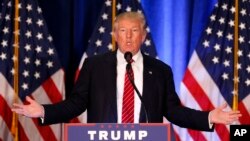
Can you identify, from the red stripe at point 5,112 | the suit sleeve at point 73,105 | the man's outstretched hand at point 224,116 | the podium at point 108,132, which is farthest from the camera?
the red stripe at point 5,112

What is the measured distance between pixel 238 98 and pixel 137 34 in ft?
8.15

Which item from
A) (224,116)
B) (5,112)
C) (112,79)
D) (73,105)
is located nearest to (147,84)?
(112,79)

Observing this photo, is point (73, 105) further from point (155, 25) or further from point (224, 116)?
point (155, 25)

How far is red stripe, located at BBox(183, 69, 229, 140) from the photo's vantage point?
4840 mm

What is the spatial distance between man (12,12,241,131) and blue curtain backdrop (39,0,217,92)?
2243 millimetres

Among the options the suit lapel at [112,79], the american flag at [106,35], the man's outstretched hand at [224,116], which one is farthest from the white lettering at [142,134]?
the american flag at [106,35]

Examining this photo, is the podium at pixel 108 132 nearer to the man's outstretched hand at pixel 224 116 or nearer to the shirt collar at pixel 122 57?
the man's outstretched hand at pixel 224 116

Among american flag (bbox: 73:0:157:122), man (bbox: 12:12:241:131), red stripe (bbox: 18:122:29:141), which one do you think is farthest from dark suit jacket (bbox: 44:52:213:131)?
red stripe (bbox: 18:122:29:141)

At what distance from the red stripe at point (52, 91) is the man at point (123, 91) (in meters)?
2.13

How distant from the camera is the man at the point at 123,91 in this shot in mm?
2463

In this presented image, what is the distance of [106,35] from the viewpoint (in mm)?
4820

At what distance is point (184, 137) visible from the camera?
16.1 ft

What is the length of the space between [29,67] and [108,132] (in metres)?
2.99

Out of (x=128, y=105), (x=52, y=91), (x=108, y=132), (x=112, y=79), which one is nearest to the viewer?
(x=108, y=132)
